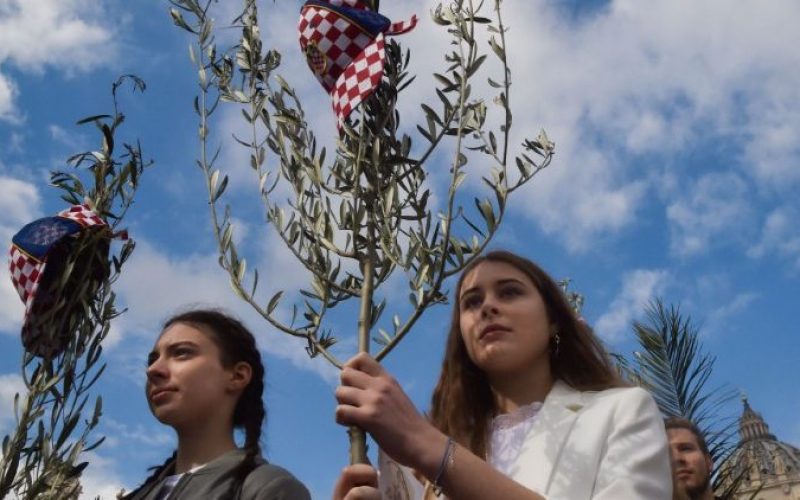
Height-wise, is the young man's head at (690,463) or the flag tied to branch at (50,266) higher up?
the flag tied to branch at (50,266)

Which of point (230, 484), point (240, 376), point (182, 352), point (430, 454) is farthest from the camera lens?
point (240, 376)

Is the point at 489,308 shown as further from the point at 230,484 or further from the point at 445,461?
the point at 230,484

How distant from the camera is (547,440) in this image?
220 centimetres

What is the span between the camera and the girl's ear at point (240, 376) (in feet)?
10.2

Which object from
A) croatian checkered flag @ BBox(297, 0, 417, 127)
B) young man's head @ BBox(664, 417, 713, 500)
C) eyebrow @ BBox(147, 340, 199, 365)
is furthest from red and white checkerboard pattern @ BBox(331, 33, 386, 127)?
young man's head @ BBox(664, 417, 713, 500)

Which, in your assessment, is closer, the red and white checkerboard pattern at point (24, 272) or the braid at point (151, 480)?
the braid at point (151, 480)

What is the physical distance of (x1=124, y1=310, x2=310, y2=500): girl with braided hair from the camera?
8.88ft

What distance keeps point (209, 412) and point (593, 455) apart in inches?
60.0

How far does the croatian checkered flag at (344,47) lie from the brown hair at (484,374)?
702 millimetres

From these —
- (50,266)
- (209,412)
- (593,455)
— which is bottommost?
(593,455)

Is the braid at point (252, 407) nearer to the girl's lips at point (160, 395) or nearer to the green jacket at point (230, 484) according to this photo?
the green jacket at point (230, 484)

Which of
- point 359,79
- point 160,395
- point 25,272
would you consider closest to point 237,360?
point 160,395

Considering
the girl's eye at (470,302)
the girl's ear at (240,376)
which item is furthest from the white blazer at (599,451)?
the girl's ear at (240,376)

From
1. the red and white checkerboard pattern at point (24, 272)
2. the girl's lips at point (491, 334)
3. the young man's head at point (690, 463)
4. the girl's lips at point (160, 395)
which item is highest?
the red and white checkerboard pattern at point (24, 272)
